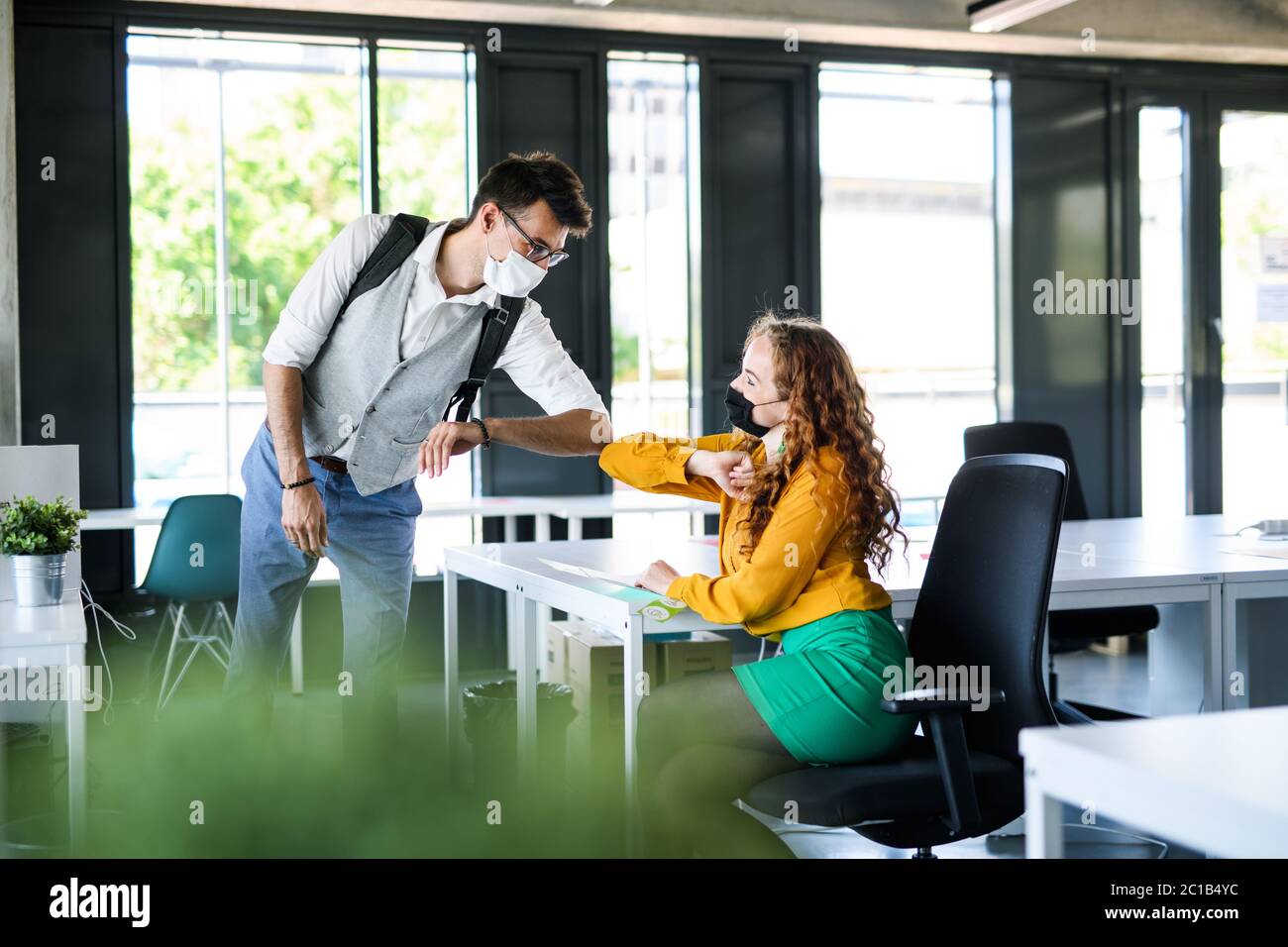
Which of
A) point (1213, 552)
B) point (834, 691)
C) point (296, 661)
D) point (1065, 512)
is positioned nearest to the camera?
point (834, 691)

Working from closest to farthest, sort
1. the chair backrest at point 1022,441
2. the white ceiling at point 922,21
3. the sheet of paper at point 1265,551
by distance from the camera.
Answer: the sheet of paper at point 1265,551 → the chair backrest at point 1022,441 → the white ceiling at point 922,21

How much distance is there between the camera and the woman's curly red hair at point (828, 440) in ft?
8.03

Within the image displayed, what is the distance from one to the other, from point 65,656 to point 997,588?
1.71 metres

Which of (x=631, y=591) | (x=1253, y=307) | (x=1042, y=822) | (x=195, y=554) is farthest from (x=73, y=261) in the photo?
(x=1253, y=307)

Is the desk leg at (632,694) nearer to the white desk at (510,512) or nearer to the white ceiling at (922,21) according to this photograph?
the white desk at (510,512)

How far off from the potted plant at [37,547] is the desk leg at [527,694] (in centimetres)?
108

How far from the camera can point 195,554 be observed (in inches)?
190

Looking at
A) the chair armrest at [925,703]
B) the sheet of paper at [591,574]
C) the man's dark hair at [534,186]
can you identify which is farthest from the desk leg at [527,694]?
the chair armrest at [925,703]

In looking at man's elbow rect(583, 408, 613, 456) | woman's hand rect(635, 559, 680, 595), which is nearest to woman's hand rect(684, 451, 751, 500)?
woman's hand rect(635, 559, 680, 595)

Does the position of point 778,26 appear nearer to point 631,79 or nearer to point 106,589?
point 631,79

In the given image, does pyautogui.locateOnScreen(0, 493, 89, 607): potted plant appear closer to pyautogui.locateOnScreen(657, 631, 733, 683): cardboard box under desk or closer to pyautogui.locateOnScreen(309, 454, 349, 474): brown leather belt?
pyautogui.locateOnScreen(309, 454, 349, 474): brown leather belt

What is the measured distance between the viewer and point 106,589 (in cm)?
550

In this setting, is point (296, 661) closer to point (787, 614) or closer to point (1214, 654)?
point (787, 614)

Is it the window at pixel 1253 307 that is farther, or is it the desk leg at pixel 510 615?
the window at pixel 1253 307
